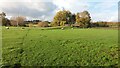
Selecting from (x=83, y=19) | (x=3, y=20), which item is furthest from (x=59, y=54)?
(x=83, y=19)

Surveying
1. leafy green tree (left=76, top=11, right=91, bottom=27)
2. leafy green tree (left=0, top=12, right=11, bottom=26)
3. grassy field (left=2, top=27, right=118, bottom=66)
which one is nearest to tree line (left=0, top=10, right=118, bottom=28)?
leafy green tree (left=76, top=11, right=91, bottom=27)

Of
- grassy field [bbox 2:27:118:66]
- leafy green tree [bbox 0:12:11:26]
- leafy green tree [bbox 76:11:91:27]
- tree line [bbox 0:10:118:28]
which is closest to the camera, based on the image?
grassy field [bbox 2:27:118:66]

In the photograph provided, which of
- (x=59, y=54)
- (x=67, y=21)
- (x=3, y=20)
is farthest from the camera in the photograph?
(x=67, y=21)

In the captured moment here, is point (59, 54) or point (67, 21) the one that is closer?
point (59, 54)

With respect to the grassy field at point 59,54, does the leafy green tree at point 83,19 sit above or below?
above

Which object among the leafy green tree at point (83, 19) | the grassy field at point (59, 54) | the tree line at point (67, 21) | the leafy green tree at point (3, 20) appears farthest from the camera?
the leafy green tree at point (83, 19)

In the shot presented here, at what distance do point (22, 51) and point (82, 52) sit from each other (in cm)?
499

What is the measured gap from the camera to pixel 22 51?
18656 millimetres

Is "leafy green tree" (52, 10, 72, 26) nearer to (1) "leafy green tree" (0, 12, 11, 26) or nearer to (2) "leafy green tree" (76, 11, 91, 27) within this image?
(2) "leafy green tree" (76, 11, 91, 27)

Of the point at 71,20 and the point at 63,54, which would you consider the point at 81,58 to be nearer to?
the point at 63,54

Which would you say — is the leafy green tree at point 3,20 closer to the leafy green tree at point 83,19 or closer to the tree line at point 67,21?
the tree line at point 67,21

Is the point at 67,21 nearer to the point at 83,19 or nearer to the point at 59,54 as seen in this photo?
the point at 83,19

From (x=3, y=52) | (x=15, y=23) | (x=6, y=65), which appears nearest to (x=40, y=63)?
(x=6, y=65)

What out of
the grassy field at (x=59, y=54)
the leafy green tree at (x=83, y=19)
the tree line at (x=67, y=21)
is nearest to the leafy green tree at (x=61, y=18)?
the tree line at (x=67, y=21)
